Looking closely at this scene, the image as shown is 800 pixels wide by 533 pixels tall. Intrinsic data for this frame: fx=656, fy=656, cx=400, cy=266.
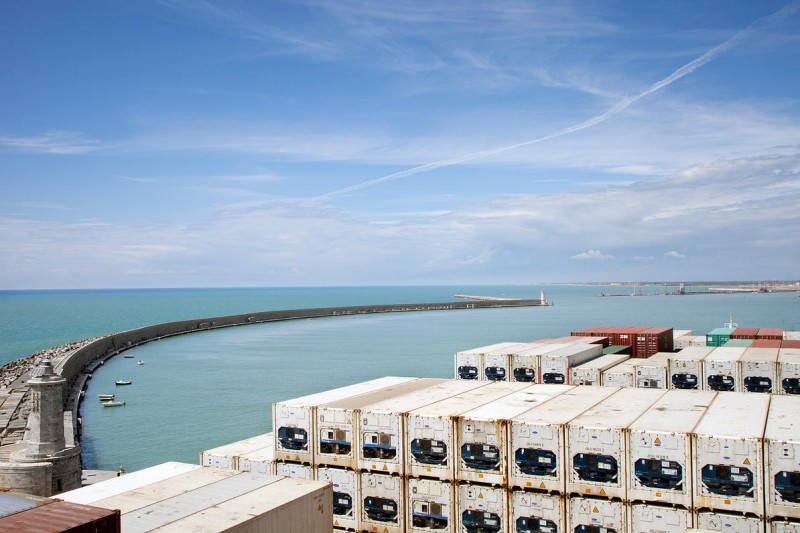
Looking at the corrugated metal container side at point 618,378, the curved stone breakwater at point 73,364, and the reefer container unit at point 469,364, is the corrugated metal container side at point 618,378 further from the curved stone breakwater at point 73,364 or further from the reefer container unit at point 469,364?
the curved stone breakwater at point 73,364

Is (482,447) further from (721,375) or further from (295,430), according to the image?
(721,375)

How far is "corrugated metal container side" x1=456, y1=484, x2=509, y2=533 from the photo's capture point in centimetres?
1630

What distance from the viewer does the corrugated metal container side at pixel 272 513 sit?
12.3 metres

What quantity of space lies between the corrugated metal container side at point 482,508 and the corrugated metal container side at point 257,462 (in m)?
5.93

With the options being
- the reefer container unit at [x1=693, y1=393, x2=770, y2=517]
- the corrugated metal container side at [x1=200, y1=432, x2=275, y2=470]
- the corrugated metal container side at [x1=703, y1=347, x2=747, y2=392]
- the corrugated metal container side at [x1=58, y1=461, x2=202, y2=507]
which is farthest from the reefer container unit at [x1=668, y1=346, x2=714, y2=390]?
the corrugated metal container side at [x1=58, y1=461, x2=202, y2=507]

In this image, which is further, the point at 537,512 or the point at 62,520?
the point at 537,512

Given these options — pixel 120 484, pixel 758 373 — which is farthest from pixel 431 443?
pixel 758 373

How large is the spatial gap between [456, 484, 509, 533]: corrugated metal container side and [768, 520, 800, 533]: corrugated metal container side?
5.84 m

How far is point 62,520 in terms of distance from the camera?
1050 cm

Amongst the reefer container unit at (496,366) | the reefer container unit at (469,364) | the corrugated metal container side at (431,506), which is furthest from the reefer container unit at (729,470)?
the reefer container unit at (469,364)

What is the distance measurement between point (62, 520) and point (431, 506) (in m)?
9.21

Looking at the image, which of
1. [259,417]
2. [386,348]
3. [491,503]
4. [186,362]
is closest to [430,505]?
[491,503]

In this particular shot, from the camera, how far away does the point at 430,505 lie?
55.7 feet

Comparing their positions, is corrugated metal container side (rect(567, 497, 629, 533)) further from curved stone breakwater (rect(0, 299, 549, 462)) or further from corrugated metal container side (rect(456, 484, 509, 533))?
curved stone breakwater (rect(0, 299, 549, 462))
